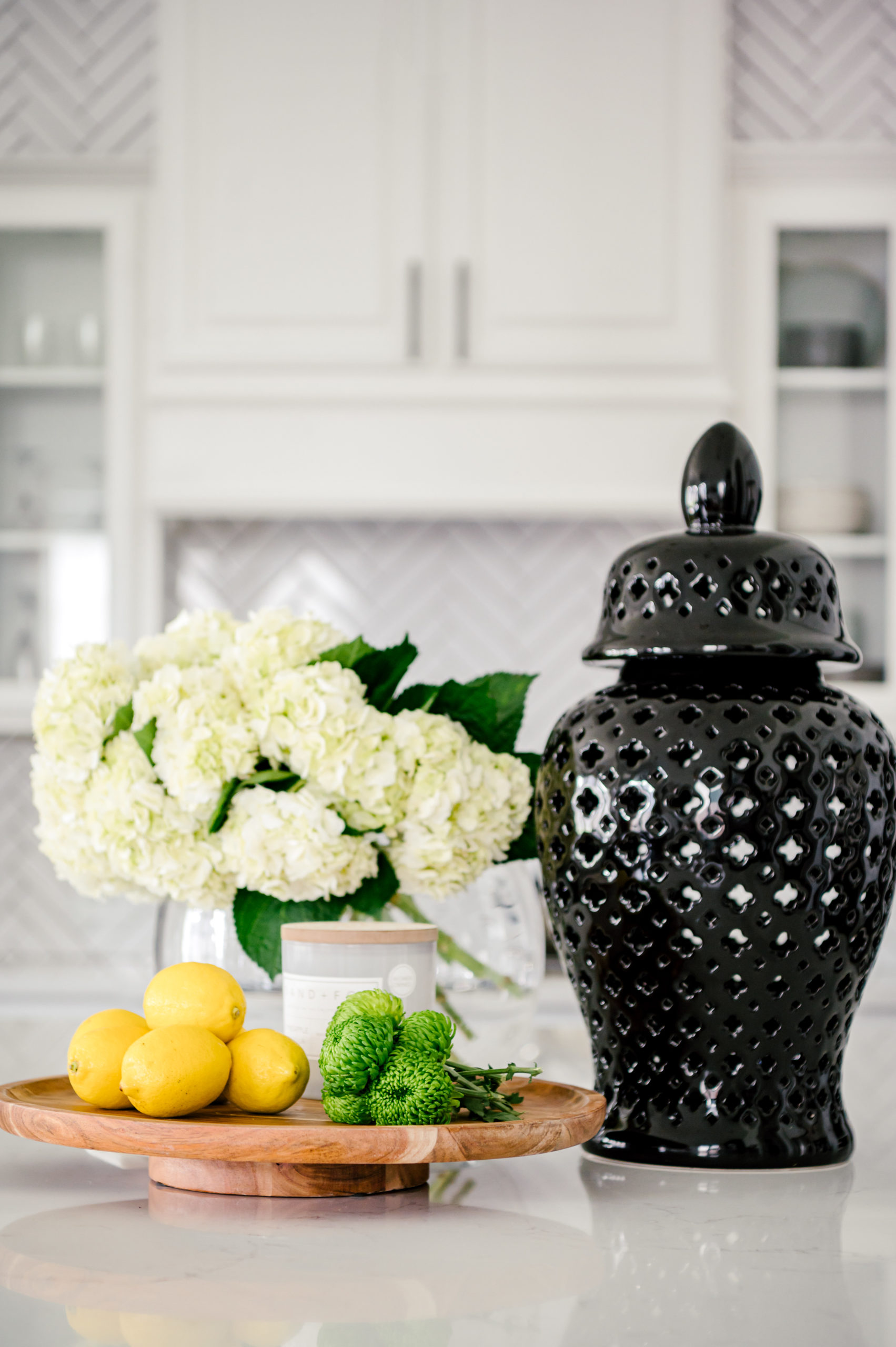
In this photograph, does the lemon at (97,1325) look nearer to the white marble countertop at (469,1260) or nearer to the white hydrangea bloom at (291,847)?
the white marble countertop at (469,1260)

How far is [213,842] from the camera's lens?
801 millimetres

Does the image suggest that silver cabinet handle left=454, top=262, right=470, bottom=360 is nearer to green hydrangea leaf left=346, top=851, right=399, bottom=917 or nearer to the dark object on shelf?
the dark object on shelf

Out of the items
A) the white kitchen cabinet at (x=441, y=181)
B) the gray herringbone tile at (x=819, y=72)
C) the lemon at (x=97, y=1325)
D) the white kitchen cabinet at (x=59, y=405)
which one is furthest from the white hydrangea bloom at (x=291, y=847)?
the gray herringbone tile at (x=819, y=72)

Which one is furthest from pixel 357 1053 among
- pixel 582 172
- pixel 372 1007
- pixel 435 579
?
pixel 435 579

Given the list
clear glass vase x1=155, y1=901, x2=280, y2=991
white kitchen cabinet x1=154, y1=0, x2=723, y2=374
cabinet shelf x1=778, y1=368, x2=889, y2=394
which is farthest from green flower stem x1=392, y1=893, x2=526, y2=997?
cabinet shelf x1=778, y1=368, x2=889, y2=394

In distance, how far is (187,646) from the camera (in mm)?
884

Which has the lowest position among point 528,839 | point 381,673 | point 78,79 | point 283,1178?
point 283,1178

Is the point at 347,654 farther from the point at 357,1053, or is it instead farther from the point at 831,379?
the point at 831,379

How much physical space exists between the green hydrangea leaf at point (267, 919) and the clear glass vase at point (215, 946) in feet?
0.05

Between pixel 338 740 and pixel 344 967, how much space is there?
0.14 metres

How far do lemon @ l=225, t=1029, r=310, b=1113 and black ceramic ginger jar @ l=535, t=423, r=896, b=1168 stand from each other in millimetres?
165

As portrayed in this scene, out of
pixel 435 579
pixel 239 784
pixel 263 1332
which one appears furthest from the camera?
pixel 435 579

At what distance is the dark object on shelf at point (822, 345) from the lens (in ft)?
8.70

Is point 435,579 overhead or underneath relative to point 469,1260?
overhead
